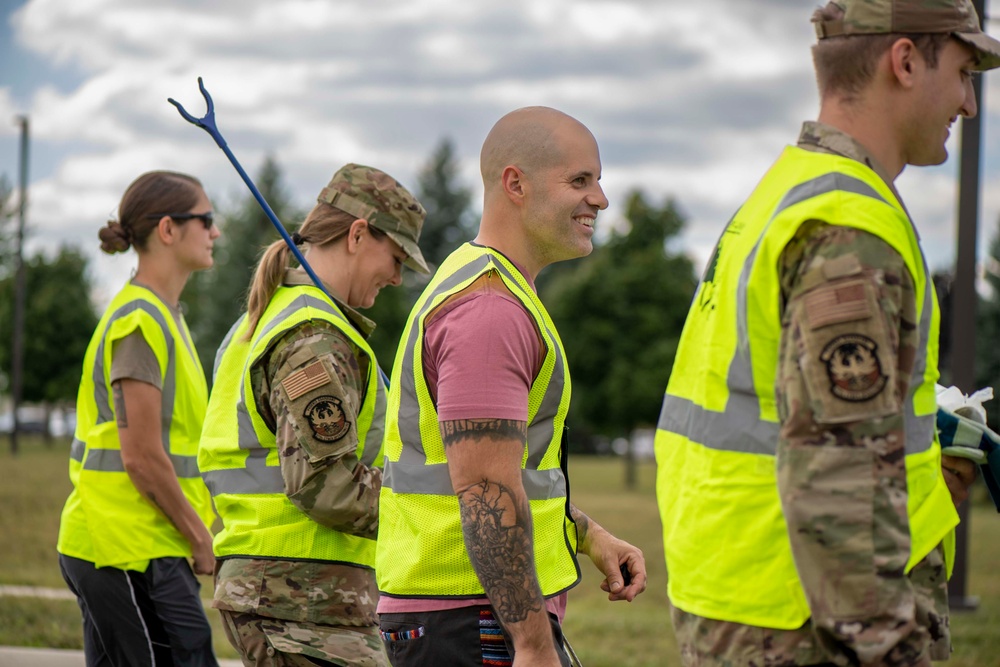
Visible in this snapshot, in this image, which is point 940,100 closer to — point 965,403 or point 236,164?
point 965,403

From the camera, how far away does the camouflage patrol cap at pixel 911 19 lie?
2137 mm

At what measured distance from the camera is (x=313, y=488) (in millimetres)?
3250

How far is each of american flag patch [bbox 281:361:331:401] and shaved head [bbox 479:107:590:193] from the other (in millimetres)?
755

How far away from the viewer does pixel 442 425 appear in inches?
100

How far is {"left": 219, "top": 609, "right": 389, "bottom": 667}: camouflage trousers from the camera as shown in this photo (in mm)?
3303

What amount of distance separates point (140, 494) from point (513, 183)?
225 cm

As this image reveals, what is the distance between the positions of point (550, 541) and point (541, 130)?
1011 millimetres

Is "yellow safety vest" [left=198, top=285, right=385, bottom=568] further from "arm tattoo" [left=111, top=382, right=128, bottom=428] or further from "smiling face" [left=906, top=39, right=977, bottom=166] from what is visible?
"smiling face" [left=906, top=39, right=977, bottom=166]

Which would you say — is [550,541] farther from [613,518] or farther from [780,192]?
[613,518]

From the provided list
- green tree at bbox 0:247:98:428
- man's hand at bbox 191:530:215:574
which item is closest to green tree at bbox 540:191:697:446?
green tree at bbox 0:247:98:428

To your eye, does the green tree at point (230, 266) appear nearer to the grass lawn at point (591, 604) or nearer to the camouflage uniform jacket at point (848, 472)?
the grass lawn at point (591, 604)

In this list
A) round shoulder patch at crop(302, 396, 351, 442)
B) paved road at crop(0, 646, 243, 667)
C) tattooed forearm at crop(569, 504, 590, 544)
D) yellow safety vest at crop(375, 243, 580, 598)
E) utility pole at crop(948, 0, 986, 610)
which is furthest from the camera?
utility pole at crop(948, 0, 986, 610)

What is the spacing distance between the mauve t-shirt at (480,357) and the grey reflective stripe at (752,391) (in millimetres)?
506


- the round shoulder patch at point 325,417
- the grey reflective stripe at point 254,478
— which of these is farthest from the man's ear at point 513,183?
the grey reflective stripe at point 254,478
